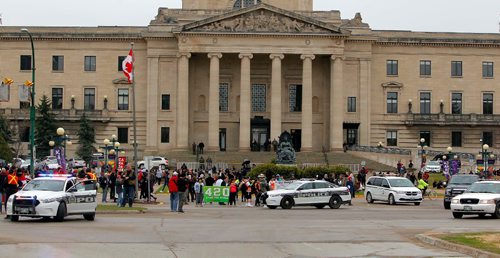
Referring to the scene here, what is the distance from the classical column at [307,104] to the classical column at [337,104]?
2267 millimetres

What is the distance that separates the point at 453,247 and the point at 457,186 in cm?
2468

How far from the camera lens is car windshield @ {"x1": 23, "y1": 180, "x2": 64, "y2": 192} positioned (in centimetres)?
3612

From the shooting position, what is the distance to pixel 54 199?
35.4m

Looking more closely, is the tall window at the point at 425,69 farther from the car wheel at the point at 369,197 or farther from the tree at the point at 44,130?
the car wheel at the point at 369,197

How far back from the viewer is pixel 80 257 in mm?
23391

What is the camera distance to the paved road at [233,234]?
2544 cm

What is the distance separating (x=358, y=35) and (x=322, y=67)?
4.92 metres

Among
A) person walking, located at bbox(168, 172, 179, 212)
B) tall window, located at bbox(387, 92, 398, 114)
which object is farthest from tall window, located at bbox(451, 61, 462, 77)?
person walking, located at bbox(168, 172, 179, 212)

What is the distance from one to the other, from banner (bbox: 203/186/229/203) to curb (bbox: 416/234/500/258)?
81.9 ft

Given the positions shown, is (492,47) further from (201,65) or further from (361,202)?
(361,202)

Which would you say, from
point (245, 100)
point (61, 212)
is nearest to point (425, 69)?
point (245, 100)

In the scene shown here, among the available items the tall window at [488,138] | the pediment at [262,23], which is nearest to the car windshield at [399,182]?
the pediment at [262,23]

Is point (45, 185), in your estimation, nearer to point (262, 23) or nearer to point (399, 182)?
point (399, 182)

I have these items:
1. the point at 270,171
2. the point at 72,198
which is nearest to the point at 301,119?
the point at 270,171
